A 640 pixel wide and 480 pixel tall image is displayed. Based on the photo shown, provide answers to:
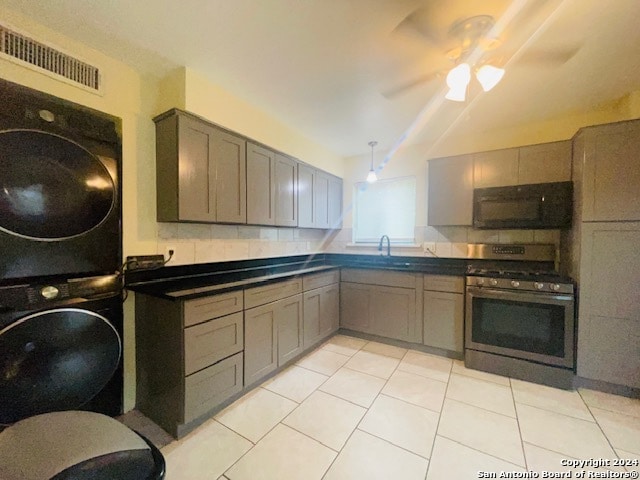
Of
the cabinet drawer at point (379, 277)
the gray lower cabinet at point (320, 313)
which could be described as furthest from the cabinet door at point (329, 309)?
the cabinet drawer at point (379, 277)

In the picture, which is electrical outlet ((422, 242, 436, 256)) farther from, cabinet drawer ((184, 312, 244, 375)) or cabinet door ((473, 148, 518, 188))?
cabinet drawer ((184, 312, 244, 375))

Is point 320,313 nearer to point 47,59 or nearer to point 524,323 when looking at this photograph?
point 524,323

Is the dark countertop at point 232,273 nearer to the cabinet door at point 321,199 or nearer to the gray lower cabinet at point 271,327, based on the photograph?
the gray lower cabinet at point 271,327

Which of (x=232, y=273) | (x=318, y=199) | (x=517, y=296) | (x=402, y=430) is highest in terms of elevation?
(x=318, y=199)

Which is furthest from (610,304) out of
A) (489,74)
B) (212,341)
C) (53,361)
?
(53,361)

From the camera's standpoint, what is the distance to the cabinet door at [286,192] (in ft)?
9.05

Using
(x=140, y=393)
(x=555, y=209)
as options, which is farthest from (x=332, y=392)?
(x=555, y=209)

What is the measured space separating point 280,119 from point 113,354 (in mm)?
2478

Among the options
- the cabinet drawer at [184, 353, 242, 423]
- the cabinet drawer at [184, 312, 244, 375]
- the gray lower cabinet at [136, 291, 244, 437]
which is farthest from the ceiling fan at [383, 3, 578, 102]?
the cabinet drawer at [184, 353, 242, 423]

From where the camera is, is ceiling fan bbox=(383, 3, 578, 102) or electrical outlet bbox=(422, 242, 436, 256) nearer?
ceiling fan bbox=(383, 3, 578, 102)

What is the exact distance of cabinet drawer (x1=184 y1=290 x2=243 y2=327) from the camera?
1.63 metres

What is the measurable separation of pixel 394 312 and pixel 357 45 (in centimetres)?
251

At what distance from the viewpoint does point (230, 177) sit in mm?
2236

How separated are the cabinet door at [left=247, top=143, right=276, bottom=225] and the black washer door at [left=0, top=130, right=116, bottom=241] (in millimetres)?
1073
